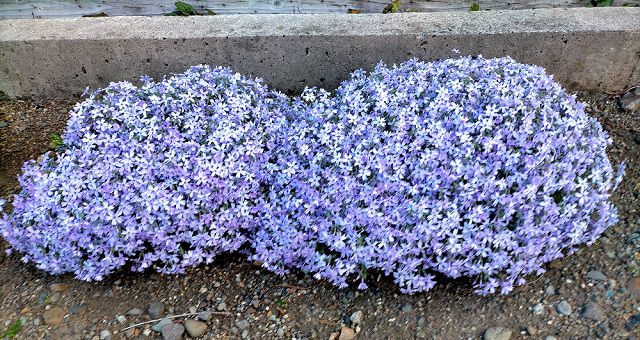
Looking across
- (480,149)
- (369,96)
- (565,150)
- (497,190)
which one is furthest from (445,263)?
(369,96)

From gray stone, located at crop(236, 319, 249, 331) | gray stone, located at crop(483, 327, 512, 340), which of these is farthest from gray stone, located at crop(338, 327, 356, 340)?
gray stone, located at crop(483, 327, 512, 340)

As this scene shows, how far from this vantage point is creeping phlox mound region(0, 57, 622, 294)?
213 cm

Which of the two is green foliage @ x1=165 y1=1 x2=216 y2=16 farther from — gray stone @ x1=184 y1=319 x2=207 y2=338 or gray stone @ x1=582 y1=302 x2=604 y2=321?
gray stone @ x1=582 y1=302 x2=604 y2=321

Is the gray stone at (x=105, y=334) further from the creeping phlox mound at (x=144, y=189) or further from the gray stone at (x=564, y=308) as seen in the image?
the gray stone at (x=564, y=308)

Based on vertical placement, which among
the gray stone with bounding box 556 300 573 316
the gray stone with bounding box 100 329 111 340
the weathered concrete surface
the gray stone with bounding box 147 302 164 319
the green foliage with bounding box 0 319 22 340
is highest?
the weathered concrete surface


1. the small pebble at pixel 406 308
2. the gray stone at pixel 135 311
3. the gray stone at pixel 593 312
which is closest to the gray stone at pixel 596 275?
the gray stone at pixel 593 312

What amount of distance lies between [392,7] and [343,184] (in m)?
1.74

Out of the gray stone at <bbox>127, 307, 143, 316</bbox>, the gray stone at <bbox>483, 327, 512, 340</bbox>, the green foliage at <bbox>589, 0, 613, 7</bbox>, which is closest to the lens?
the gray stone at <bbox>483, 327, 512, 340</bbox>

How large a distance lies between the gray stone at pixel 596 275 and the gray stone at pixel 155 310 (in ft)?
5.75

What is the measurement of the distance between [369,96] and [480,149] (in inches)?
22.2

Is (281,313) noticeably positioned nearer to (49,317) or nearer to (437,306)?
(437,306)

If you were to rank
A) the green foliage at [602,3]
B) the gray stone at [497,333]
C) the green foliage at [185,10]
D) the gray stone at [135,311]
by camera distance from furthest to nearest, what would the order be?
the green foliage at [185,10], the green foliage at [602,3], the gray stone at [135,311], the gray stone at [497,333]

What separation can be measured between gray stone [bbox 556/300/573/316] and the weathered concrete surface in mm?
1460

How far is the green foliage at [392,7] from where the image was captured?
11.6ft
